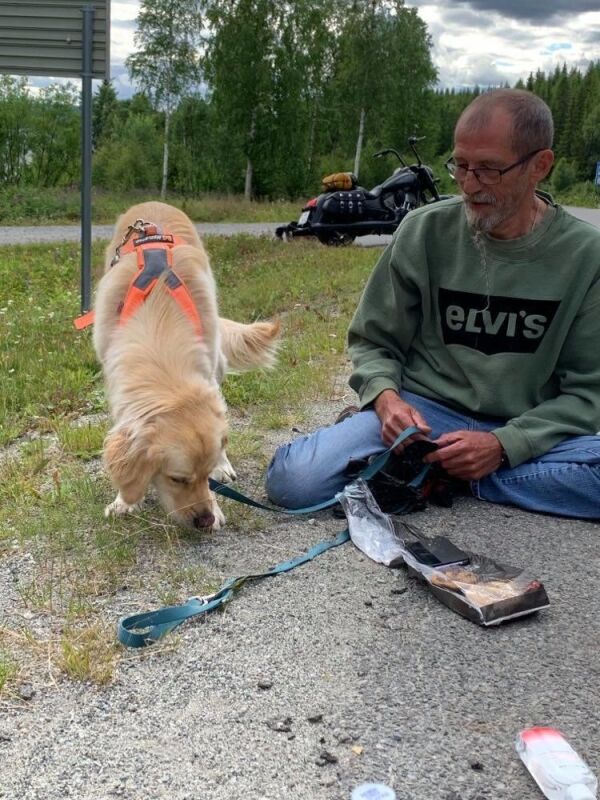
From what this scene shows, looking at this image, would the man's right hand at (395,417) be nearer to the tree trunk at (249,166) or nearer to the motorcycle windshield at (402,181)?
the motorcycle windshield at (402,181)

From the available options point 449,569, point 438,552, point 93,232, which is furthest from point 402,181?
point 449,569

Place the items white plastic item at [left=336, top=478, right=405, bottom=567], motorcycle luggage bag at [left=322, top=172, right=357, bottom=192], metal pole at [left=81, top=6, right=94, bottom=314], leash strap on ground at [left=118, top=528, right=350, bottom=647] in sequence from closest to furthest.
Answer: leash strap on ground at [left=118, top=528, right=350, bottom=647] → white plastic item at [left=336, top=478, right=405, bottom=567] → metal pole at [left=81, top=6, right=94, bottom=314] → motorcycle luggage bag at [left=322, top=172, right=357, bottom=192]

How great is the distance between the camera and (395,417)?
341cm

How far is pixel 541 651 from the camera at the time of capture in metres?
2.44

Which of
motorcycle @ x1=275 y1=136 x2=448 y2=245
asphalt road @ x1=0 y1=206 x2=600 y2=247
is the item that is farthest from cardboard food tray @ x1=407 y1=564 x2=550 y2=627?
asphalt road @ x1=0 y1=206 x2=600 y2=247

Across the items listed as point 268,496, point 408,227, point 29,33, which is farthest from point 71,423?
point 29,33

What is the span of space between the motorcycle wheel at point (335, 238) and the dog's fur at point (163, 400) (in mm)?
10121

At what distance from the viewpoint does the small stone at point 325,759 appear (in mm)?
1949

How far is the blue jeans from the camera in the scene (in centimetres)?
339

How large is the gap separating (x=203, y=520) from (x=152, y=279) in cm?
123

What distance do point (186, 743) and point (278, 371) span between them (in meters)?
4.09

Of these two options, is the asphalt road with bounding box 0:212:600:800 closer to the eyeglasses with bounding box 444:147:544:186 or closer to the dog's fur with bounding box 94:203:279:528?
Answer: the dog's fur with bounding box 94:203:279:528

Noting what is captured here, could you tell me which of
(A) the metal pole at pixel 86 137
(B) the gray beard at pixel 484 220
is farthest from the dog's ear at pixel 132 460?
(A) the metal pole at pixel 86 137

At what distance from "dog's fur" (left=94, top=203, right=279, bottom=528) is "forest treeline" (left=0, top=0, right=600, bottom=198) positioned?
2550cm
